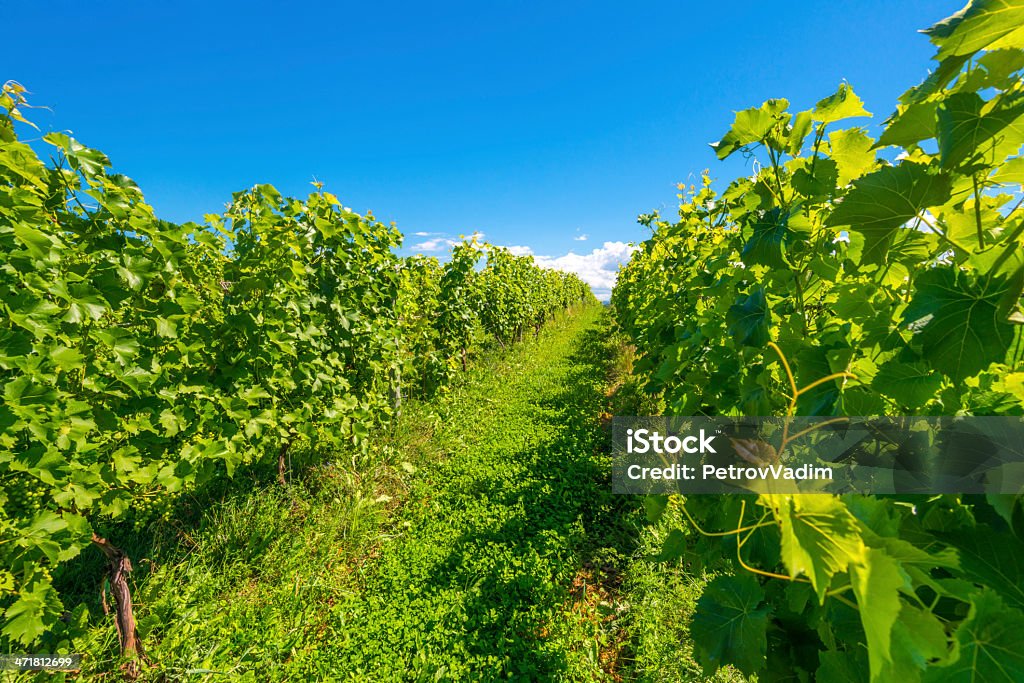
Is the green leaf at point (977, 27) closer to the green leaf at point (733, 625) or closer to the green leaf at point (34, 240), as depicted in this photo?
the green leaf at point (733, 625)

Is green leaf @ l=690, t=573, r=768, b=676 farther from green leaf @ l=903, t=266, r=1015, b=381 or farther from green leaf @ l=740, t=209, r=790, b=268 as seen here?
green leaf @ l=740, t=209, r=790, b=268

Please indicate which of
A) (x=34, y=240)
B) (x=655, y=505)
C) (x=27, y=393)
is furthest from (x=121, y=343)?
(x=655, y=505)

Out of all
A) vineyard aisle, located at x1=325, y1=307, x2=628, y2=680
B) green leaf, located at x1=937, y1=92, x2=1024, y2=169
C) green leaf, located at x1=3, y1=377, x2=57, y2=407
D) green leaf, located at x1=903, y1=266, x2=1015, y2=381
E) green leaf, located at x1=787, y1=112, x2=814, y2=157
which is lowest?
vineyard aisle, located at x1=325, y1=307, x2=628, y2=680

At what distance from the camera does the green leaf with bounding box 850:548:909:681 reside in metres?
0.41

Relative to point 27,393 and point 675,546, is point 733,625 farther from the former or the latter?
point 27,393

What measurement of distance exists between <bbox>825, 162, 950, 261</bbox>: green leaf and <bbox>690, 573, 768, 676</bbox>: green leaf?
3.40 ft

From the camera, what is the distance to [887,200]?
3.07ft

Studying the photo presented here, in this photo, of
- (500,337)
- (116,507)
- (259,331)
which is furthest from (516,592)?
(500,337)

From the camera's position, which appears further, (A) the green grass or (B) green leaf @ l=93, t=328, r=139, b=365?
(A) the green grass

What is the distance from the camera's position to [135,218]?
2.01 meters

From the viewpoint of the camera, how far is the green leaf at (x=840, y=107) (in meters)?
1.24

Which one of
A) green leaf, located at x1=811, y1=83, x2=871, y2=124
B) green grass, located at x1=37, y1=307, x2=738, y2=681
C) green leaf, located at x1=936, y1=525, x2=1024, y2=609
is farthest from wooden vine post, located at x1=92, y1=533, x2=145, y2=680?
green leaf, located at x1=811, y1=83, x2=871, y2=124

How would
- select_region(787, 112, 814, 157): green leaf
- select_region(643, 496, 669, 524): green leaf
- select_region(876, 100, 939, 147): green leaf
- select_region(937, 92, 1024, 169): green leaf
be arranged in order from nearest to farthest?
1. select_region(937, 92, 1024, 169): green leaf
2. select_region(876, 100, 939, 147): green leaf
3. select_region(787, 112, 814, 157): green leaf
4. select_region(643, 496, 669, 524): green leaf

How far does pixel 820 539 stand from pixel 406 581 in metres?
3.60
